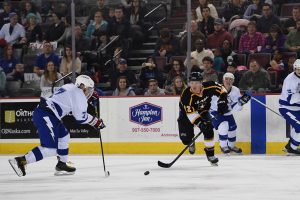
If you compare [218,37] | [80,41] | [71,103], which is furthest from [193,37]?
[71,103]

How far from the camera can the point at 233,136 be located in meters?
12.5

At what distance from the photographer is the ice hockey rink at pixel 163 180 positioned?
Answer: 734 cm

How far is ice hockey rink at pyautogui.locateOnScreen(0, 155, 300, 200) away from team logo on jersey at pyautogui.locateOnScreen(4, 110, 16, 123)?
1822 millimetres

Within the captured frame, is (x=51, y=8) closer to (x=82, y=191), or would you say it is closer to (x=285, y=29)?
(x=285, y=29)

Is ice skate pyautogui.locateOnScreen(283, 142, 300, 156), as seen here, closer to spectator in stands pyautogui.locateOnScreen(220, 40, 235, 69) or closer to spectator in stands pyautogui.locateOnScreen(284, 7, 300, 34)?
spectator in stands pyautogui.locateOnScreen(220, 40, 235, 69)

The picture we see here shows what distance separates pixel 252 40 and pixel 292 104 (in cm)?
160

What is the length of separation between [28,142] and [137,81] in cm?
208

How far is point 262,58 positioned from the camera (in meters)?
12.9

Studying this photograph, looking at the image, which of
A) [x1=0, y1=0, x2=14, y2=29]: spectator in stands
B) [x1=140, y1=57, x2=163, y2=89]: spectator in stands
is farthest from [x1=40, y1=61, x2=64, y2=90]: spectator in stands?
[x1=0, y1=0, x2=14, y2=29]: spectator in stands

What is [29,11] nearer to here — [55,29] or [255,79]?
[55,29]

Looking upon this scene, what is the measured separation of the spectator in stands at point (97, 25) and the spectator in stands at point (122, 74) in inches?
48.1

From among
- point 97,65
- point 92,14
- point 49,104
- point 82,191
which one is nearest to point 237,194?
point 82,191

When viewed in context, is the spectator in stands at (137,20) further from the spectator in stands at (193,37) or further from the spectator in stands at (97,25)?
the spectator in stands at (193,37)

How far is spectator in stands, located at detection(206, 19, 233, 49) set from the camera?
525 inches
